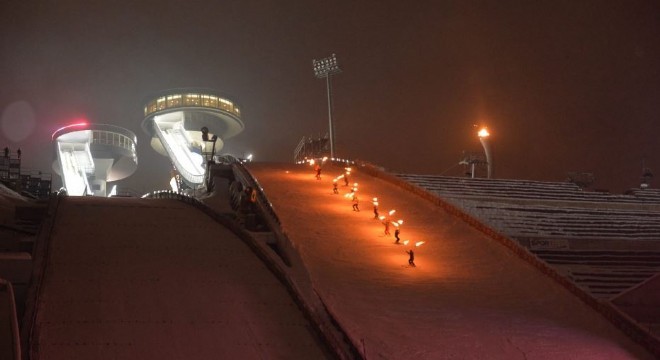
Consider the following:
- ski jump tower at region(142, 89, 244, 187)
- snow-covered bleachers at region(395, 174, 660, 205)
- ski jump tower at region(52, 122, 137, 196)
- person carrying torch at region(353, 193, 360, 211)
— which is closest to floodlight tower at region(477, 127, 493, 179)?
snow-covered bleachers at region(395, 174, 660, 205)

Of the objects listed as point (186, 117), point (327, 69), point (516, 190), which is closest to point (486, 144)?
point (516, 190)

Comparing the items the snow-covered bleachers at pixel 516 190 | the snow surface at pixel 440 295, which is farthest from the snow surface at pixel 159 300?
the snow-covered bleachers at pixel 516 190

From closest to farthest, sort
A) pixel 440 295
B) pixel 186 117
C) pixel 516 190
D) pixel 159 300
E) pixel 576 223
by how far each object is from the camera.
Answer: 1. pixel 159 300
2. pixel 440 295
3. pixel 576 223
4. pixel 516 190
5. pixel 186 117

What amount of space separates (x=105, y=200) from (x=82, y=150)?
134 feet

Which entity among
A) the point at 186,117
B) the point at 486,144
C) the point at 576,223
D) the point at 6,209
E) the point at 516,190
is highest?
the point at 186,117

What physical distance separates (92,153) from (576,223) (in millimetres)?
44665

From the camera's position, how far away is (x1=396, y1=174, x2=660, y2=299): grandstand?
651 inches

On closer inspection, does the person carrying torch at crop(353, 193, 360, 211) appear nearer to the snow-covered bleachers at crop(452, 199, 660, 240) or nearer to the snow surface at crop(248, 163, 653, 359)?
the snow surface at crop(248, 163, 653, 359)

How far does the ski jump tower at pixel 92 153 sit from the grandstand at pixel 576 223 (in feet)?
113

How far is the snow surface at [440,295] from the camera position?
1076cm

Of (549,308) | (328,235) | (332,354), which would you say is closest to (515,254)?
(549,308)

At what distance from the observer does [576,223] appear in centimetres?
2148

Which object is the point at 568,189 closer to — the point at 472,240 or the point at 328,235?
the point at 472,240

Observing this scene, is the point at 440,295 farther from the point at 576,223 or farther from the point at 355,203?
the point at 576,223
